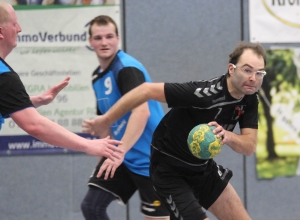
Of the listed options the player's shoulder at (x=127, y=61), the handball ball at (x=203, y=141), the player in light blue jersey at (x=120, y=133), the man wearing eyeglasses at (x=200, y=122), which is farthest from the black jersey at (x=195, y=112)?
the player's shoulder at (x=127, y=61)

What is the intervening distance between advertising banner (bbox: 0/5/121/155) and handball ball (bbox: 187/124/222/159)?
280 centimetres

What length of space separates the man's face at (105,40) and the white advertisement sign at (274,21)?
93.3 inches

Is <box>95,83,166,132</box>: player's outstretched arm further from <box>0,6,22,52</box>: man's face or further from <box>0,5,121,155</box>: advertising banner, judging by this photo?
<box>0,5,121,155</box>: advertising banner

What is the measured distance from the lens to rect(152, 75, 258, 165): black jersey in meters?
4.28

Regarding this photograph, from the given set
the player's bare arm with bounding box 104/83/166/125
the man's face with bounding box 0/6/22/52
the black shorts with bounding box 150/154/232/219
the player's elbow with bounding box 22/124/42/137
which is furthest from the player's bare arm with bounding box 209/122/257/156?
the man's face with bounding box 0/6/22/52

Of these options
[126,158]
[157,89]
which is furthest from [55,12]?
[157,89]

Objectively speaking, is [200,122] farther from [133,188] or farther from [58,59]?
[58,59]

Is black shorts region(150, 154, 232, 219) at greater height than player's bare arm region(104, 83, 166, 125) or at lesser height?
lesser

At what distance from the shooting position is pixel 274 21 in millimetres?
7090

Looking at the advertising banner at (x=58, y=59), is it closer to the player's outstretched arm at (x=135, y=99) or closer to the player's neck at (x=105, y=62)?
the player's neck at (x=105, y=62)

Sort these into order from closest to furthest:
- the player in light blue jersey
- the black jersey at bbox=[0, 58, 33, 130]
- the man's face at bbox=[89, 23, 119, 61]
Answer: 1. the black jersey at bbox=[0, 58, 33, 130]
2. the player in light blue jersey
3. the man's face at bbox=[89, 23, 119, 61]

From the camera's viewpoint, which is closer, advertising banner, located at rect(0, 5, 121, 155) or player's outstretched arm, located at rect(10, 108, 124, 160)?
player's outstretched arm, located at rect(10, 108, 124, 160)

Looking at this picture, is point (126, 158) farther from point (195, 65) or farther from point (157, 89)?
point (195, 65)

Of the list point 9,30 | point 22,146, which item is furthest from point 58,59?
point 9,30
